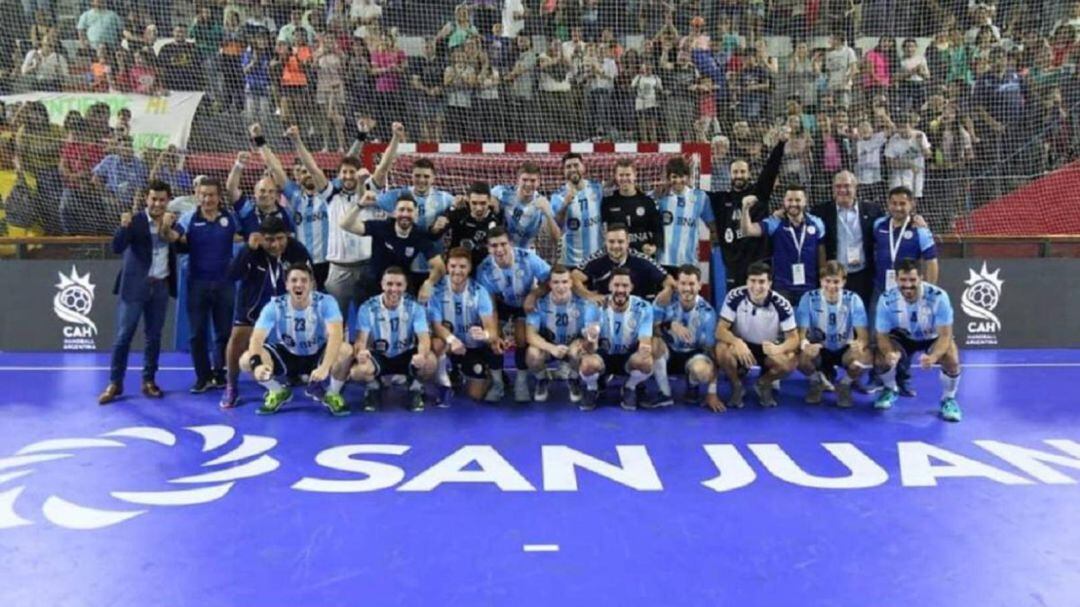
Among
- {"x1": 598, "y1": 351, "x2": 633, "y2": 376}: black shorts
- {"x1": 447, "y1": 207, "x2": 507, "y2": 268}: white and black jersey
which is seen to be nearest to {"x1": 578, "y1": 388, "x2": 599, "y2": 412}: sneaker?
{"x1": 598, "y1": 351, "x2": 633, "y2": 376}: black shorts

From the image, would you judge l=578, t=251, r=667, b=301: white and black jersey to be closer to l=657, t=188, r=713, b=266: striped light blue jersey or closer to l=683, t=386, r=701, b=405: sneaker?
l=657, t=188, r=713, b=266: striped light blue jersey

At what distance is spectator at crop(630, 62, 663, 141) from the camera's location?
11.9 meters

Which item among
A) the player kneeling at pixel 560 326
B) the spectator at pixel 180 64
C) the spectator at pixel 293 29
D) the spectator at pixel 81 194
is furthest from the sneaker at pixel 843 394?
the spectator at pixel 180 64

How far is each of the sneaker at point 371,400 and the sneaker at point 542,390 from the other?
1421mm

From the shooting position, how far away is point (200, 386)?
8930 millimetres

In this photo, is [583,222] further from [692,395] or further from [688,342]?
[692,395]

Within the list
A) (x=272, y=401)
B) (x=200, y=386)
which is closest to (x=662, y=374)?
(x=272, y=401)

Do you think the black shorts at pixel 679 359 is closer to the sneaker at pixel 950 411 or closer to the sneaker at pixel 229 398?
the sneaker at pixel 950 411

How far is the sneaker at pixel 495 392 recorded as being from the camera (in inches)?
337

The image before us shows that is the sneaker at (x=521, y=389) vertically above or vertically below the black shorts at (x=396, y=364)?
below

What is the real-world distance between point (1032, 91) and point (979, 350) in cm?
409

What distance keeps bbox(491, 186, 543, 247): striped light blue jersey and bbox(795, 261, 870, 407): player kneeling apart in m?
2.56

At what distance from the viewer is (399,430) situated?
7.61 m

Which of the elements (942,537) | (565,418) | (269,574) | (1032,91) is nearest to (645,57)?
(1032,91)
